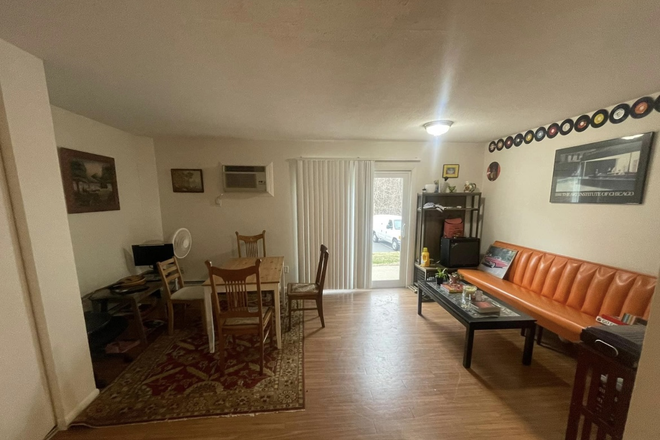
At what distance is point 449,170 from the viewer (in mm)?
3627

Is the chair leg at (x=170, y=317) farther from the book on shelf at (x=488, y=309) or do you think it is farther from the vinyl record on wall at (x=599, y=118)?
the vinyl record on wall at (x=599, y=118)

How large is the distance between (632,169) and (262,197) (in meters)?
4.07

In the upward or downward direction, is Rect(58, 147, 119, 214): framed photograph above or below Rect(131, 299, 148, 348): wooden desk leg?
above

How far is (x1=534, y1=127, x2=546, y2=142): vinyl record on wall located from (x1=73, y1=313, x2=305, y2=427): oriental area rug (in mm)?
3801

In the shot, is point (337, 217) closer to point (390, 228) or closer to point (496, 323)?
point (390, 228)

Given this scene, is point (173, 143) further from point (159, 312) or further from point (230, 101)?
point (159, 312)

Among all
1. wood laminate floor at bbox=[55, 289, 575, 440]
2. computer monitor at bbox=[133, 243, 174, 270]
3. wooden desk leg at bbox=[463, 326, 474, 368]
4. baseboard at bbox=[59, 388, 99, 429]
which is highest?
computer monitor at bbox=[133, 243, 174, 270]

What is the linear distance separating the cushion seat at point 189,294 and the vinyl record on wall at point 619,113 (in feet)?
14.9

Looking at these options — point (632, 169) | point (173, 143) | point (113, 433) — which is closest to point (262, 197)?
point (173, 143)

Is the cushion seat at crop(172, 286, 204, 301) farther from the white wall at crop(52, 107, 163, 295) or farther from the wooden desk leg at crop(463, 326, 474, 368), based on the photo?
the wooden desk leg at crop(463, 326, 474, 368)

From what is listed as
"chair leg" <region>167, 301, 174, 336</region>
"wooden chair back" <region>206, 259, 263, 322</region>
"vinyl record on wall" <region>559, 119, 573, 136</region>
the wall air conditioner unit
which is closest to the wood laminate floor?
"wooden chair back" <region>206, 259, 263, 322</region>

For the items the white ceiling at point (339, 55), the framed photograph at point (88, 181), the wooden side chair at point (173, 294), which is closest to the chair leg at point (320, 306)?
the wooden side chair at point (173, 294)

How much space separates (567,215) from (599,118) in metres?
1.01

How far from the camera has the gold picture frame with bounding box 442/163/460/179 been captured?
3619 millimetres
